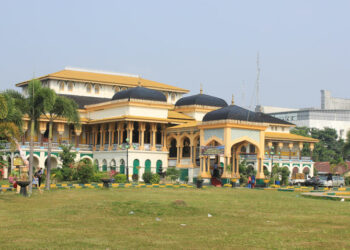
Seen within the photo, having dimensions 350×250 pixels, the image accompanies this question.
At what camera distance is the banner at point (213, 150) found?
162 ft

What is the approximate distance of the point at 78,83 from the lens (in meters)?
67.3

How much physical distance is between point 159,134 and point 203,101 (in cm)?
682

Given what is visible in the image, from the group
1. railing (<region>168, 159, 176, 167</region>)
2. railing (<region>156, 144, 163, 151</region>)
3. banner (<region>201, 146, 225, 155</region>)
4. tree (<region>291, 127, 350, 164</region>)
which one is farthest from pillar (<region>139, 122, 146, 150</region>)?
tree (<region>291, 127, 350, 164</region>)

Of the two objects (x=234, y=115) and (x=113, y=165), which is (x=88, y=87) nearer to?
(x=113, y=165)

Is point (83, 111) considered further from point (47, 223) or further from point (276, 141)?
point (47, 223)

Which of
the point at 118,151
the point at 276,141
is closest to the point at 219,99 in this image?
the point at 276,141

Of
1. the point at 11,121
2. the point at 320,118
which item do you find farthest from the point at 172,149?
the point at 320,118

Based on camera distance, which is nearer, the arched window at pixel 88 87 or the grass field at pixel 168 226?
the grass field at pixel 168 226

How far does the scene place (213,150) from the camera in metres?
50.0

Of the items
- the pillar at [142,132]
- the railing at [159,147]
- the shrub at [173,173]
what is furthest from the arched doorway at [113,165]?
the shrub at [173,173]

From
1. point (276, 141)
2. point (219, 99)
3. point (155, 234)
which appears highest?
point (219, 99)

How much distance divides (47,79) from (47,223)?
4989cm

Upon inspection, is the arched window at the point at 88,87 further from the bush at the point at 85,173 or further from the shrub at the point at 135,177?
the bush at the point at 85,173

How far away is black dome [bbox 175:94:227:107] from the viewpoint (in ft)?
210
